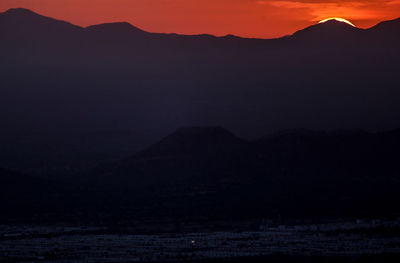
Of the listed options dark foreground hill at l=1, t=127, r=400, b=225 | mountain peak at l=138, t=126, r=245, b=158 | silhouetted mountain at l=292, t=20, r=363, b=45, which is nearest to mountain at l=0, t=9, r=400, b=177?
silhouetted mountain at l=292, t=20, r=363, b=45

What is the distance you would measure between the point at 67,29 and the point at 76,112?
25745mm

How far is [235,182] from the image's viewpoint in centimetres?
8975

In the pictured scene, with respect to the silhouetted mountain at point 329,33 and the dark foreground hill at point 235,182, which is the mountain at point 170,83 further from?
the dark foreground hill at point 235,182

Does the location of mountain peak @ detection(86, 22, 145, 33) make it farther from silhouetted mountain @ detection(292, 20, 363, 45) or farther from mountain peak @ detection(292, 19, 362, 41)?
silhouetted mountain @ detection(292, 20, 363, 45)

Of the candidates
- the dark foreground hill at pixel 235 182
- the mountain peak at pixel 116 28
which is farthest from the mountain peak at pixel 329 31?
the dark foreground hill at pixel 235 182

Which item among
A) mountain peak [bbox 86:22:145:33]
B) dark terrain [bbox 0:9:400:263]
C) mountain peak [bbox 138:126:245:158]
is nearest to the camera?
dark terrain [bbox 0:9:400:263]

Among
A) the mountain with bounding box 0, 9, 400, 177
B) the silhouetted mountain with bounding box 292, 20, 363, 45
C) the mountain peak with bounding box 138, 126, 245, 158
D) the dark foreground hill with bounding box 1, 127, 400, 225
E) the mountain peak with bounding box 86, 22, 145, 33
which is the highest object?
the mountain peak with bounding box 86, 22, 145, 33

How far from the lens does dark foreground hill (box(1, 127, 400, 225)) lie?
76.2m

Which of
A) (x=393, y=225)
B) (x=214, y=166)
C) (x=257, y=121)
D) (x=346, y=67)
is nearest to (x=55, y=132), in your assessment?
(x=257, y=121)

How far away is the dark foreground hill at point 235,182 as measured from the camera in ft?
250

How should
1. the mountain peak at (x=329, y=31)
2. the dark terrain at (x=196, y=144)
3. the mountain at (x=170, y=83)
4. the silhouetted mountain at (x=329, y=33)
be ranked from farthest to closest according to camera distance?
the mountain peak at (x=329, y=31) → the silhouetted mountain at (x=329, y=33) → the mountain at (x=170, y=83) → the dark terrain at (x=196, y=144)

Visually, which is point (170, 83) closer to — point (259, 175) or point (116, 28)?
point (116, 28)

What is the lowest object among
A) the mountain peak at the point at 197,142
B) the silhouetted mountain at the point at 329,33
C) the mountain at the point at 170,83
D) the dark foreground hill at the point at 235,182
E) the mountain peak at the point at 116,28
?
the dark foreground hill at the point at 235,182

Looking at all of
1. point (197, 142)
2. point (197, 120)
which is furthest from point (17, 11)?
point (197, 142)
